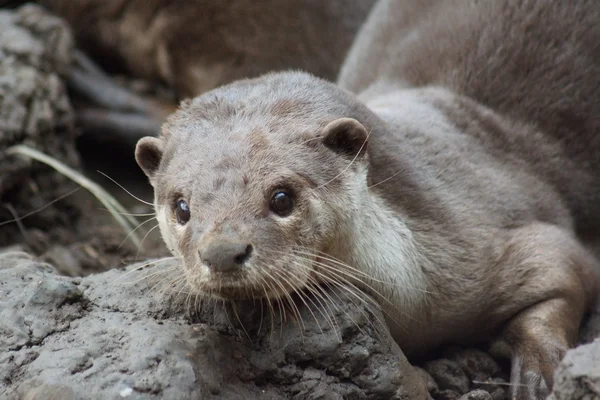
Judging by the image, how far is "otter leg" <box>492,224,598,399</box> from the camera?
3.32m

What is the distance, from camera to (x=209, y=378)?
2.81 meters

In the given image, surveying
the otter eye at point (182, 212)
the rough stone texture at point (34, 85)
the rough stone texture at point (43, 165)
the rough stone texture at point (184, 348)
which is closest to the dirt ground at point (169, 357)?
the rough stone texture at point (184, 348)

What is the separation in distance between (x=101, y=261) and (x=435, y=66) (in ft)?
6.17

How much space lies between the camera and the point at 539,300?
3.53 metres

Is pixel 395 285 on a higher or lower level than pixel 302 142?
lower

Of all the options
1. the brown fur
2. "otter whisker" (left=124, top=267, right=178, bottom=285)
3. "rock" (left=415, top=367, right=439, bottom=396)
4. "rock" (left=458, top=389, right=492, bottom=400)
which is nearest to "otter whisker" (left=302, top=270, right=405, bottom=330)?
"rock" (left=415, top=367, right=439, bottom=396)

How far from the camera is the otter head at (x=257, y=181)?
2.77 meters

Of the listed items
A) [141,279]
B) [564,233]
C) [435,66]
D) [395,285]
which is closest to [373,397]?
[395,285]

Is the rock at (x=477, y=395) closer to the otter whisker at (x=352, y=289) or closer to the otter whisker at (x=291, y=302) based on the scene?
the otter whisker at (x=352, y=289)

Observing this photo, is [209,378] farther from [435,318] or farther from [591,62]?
[591,62]

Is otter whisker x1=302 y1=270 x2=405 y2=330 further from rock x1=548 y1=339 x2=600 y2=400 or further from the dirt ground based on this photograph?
rock x1=548 y1=339 x2=600 y2=400

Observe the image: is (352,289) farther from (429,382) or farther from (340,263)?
(429,382)

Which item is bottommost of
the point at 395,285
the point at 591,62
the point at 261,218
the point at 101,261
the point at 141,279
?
the point at 101,261

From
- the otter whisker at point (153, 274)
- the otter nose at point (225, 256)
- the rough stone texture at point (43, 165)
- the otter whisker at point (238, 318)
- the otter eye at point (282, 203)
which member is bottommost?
the rough stone texture at point (43, 165)
